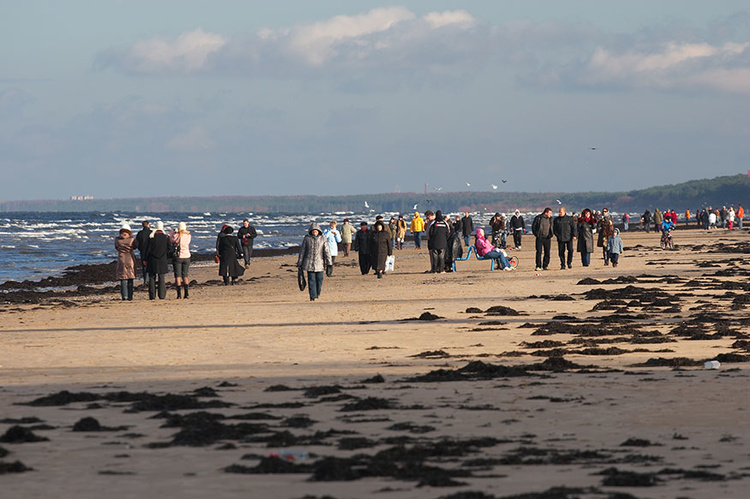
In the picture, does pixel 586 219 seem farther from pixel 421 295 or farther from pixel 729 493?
pixel 729 493

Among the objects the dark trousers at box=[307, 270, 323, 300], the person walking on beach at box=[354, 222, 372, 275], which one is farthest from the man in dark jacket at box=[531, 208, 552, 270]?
the dark trousers at box=[307, 270, 323, 300]

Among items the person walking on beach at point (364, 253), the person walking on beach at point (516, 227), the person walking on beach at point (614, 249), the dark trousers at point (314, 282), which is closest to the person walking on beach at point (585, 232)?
the person walking on beach at point (614, 249)

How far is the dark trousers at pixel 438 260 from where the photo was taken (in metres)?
31.8

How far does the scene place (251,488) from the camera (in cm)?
649

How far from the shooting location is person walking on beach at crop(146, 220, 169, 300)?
23672 millimetres

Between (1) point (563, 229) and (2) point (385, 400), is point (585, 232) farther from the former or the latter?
(2) point (385, 400)

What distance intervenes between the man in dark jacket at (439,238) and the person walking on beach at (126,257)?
9.00 m

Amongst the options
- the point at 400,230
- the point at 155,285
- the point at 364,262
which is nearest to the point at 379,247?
the point at 364,262

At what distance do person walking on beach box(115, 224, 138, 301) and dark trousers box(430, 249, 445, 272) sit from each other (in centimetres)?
945

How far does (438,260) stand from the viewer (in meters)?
31.9

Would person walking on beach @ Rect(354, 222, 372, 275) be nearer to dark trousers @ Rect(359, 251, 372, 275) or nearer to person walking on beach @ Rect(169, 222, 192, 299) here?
dark trousers @ Rect(359, 251, 372, 275)

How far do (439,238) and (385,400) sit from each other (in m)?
21.5

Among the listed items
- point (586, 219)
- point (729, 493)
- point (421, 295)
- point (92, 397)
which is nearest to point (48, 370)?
point (92, 397)

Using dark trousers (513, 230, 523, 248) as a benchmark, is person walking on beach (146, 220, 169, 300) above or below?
above
